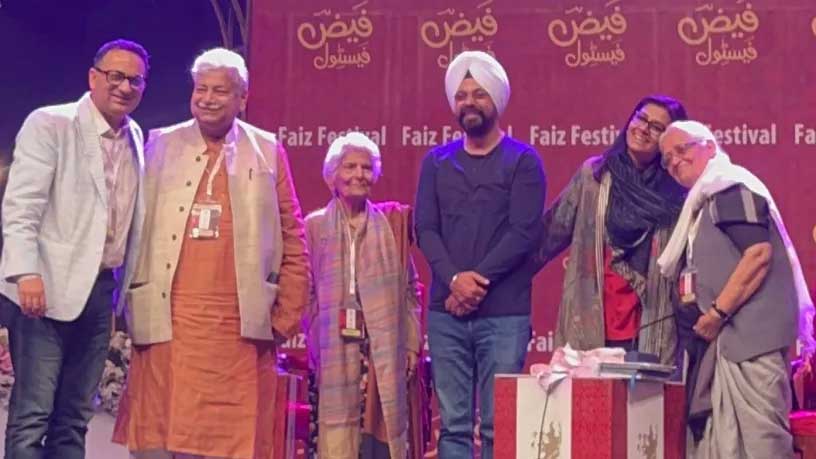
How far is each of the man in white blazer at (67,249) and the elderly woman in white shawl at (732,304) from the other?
183 cm

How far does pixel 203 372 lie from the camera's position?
168 inches

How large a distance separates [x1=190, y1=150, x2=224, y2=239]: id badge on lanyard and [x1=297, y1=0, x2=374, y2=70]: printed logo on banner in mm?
2074

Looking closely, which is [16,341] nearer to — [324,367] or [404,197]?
[324,367]

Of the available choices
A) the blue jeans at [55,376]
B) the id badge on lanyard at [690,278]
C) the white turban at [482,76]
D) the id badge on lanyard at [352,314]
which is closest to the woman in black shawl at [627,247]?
Result: the id badge on lanyard at [690,278]

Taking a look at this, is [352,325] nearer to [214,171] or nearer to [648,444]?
[214,171]

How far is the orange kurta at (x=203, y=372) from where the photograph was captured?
14.0 ft

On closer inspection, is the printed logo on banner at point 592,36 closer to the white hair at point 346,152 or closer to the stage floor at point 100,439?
the white hair at point 346,152

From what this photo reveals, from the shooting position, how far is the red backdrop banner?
600cm

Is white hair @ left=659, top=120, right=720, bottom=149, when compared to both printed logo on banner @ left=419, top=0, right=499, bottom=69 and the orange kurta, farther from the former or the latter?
printed logo on banner @ left=419, top=0, right=499, bottom=69

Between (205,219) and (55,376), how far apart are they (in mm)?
673

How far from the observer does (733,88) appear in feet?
19.8

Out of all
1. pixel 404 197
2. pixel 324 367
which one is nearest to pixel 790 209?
pixel 404 197

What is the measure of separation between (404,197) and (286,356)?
1.19 m

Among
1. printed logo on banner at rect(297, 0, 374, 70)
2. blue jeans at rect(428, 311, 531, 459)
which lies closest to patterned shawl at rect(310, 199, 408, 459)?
blue jeans at rect(428, 311, 531, 459)
